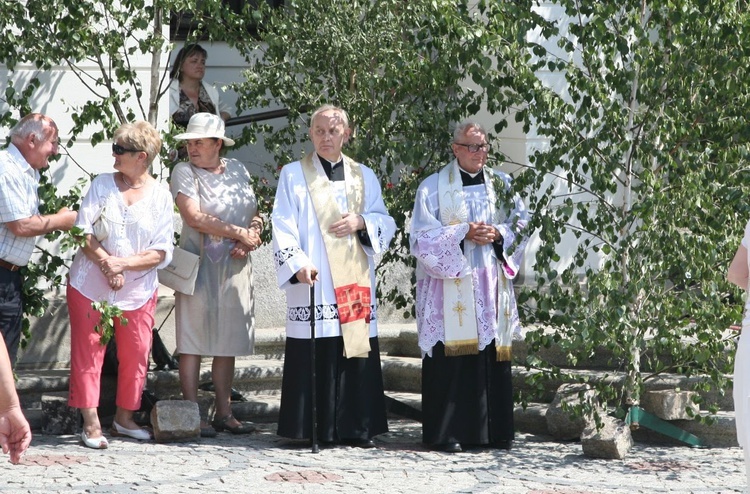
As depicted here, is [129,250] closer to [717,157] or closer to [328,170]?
[328,170]

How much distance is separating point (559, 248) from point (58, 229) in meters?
3.83

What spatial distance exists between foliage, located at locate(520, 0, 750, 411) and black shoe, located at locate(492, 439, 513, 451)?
22.2 inches

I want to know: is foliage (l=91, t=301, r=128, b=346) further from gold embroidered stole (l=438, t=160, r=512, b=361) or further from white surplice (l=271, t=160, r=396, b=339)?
gold embroidered stole (l=438, t=160, r=512, b=361)

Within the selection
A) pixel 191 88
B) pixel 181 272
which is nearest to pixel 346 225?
pixel 181 272

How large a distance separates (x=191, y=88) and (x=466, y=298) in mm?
2793

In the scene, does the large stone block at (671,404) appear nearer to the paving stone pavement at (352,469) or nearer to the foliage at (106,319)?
the paving stone pavement at (352,469)

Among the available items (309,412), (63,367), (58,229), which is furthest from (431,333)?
(63,367)

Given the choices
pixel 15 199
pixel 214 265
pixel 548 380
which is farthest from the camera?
pixel 548 380

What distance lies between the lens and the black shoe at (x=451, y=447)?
768 cm

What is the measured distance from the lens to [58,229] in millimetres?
7535

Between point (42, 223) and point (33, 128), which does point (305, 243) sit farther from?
point (33, 128)

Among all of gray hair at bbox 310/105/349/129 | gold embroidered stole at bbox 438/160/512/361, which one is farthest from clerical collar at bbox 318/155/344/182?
gold embroidered stole at bbox 438/160/512/361

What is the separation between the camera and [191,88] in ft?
30.8

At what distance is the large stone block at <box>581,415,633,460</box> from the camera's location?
289 inches
